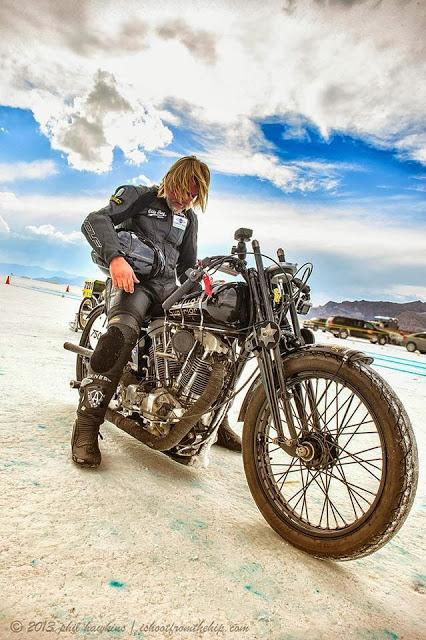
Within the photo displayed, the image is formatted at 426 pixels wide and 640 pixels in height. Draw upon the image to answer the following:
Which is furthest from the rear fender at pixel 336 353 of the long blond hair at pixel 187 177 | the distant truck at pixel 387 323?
the distant truck at pixel 387 323

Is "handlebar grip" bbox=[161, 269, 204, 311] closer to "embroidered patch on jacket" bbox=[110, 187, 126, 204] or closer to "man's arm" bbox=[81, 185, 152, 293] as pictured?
"man's arm" bbox=[81, 185, 152, 293]

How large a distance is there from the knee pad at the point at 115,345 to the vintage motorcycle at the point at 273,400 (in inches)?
7.3

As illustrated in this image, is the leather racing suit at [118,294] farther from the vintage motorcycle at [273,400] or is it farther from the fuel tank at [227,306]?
the fuel tank at [227,306]

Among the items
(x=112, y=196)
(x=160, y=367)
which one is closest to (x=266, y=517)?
(x=160, y=367)

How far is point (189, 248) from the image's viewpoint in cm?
296

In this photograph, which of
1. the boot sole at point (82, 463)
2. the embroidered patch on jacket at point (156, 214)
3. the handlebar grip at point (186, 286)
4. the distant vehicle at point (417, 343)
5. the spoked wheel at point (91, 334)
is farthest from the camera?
the distant vehicle at point (417, 343)

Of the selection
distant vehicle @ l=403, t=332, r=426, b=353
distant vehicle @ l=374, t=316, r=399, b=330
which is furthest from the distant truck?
distant vehicle @ l=403, t=332, r=426, b=353

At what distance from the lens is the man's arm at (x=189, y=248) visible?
286cm

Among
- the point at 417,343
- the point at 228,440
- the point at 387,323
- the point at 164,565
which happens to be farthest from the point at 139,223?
the point at 387,323

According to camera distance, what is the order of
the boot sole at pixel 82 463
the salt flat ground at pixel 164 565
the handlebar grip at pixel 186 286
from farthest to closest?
the boot sole at pixel 82 463
the handlebar grip at pixel 186 286
the salt flat ground at pixel 164 565

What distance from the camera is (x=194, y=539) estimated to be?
1.62 metres

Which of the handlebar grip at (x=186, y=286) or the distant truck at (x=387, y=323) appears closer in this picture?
the handlebar grip at (x=186, y=286)

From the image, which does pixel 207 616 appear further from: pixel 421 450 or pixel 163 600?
pixel 421 450

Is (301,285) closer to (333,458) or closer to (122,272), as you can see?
(333,458)
